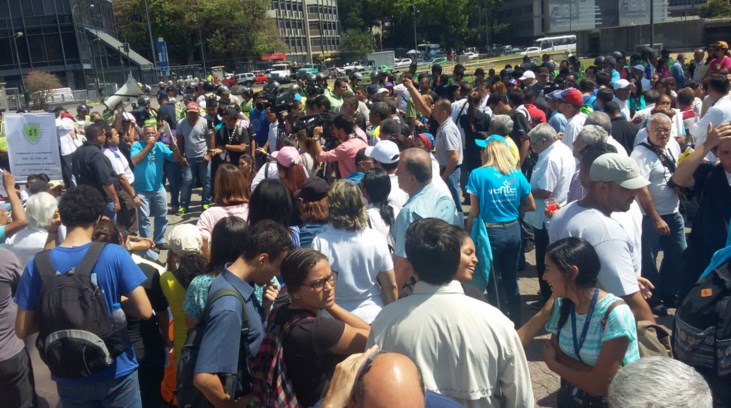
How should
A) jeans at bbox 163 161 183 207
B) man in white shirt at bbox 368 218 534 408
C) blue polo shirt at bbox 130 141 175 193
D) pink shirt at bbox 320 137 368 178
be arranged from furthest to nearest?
jeans at bbox 163 161 183 207 → blue polo shirt at bbox 130 141 175 193 → pink shirt at bbox 320 137 368 178 → man in white shirt at bbox 368 218 534 408

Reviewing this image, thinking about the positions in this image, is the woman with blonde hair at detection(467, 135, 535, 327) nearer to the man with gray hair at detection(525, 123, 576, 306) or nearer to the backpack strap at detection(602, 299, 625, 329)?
the man with gray hair at detection(525, 123, 576, 306)

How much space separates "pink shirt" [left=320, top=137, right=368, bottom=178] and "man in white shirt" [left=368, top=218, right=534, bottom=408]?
4.12 metres

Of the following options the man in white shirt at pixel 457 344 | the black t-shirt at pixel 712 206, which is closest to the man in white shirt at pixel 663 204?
the black t-shirt at pixel 712 206

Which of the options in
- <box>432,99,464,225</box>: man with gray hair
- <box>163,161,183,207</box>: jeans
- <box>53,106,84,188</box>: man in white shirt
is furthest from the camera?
<box>53,106,84,188</box>: man in white shirt

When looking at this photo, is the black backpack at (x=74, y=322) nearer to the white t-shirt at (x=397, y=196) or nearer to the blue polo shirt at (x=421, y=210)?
the blue polo shirt at (x=421, y=210)

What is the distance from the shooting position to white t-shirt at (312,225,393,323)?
3916mm

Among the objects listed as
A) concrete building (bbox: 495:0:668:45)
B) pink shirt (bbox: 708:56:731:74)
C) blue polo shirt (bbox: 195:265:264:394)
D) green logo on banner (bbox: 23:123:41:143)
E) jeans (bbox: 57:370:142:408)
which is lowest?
jeans (bbox: 57:370:142:408)

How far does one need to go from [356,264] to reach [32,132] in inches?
185

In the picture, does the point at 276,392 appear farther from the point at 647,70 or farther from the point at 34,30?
the point at 34,30

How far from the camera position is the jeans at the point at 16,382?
13.4 ft

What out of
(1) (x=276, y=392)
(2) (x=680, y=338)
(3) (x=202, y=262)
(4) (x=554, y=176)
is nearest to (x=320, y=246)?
(3) (x=202, y=262)

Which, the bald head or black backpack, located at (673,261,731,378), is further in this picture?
black backpack, located at (673,261,731,378)

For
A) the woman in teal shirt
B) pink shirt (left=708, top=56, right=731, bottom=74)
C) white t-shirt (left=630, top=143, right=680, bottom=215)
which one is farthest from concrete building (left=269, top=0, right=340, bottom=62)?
the woman in teal shirt

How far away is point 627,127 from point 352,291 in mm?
A: 4835
